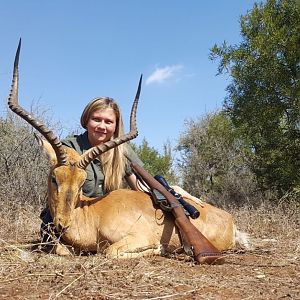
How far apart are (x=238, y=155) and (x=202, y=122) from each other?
600cm

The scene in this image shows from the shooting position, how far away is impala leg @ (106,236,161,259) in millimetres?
4672

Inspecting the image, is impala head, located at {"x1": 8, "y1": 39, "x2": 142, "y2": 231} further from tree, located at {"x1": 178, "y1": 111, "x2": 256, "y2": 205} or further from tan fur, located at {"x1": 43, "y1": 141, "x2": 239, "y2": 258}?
tree, located at {"x1": 178, "y1": 111, "x2": 256, "y2": 205}

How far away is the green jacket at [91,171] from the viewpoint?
5.82 metres

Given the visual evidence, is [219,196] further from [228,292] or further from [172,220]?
[228,292]

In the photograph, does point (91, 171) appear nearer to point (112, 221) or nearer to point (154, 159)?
point (112, 221)

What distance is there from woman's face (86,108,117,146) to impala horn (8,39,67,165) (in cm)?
93

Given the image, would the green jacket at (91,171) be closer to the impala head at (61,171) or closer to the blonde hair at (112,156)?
the blonde hair at (112,156)

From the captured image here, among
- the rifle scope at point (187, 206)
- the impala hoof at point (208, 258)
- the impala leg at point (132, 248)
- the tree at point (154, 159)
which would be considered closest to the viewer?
the impala hoof at point (208, 258)

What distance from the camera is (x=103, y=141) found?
231 inches

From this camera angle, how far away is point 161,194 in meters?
5.38

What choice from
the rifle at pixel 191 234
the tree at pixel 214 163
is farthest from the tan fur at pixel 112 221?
the tree at pixel 214 163

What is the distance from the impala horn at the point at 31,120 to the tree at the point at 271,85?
8530 mm

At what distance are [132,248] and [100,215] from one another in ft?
1.80

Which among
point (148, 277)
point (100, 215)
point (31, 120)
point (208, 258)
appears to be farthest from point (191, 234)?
point (31, 120)
